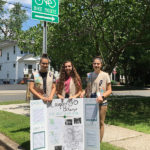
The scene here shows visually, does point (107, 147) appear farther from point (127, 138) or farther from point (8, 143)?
point (8, 143)

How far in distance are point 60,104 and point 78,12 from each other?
5208 millimetres

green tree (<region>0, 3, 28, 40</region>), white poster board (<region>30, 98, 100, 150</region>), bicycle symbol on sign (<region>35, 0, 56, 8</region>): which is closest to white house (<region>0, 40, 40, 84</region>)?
green tree (<region>0, 3, 28, 40</region>)

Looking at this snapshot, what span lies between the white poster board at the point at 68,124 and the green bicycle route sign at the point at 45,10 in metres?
2.26

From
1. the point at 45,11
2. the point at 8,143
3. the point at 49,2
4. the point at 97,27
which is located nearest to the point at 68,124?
the point at 8,143

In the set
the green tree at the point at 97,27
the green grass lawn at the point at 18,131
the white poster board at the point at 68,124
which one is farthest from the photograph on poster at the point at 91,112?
the green tree at the point at 97,27

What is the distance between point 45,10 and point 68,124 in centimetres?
287

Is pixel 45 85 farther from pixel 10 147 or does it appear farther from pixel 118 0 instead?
pixel 118 0

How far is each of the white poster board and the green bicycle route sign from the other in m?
2.26

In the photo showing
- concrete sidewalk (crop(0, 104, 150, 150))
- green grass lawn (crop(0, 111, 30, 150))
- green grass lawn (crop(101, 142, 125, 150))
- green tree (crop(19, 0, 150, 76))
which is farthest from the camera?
green tree (crop(19, 0, 150, 76))

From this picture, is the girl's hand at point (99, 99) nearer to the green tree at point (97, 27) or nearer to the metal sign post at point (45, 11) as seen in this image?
the metal sign post at point (45, 11)

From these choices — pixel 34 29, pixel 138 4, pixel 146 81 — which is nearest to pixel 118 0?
pixel 138 4

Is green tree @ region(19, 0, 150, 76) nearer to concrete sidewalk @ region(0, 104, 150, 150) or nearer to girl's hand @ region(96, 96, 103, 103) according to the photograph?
concrete sidewalk @ region(0, 104, 150, 150)

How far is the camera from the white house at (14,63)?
135ft

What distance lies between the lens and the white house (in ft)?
135
